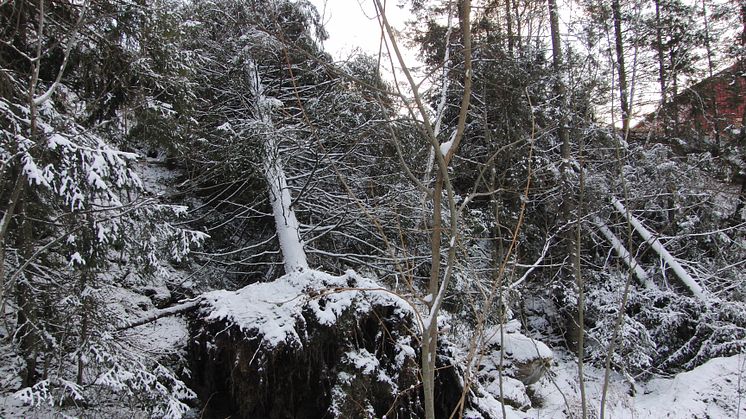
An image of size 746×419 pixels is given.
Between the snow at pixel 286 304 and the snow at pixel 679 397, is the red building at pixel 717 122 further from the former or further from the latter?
the snow at pixel 286 304

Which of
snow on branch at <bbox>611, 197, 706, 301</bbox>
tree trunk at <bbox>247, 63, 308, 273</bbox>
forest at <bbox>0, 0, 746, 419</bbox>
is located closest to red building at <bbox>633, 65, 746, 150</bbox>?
forest at <bbox>0, 0, 746, 419</bbox>

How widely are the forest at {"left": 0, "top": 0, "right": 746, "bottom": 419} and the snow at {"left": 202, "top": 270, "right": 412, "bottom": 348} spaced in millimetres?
30

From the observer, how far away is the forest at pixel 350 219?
2973mm

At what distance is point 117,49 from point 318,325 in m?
3.90

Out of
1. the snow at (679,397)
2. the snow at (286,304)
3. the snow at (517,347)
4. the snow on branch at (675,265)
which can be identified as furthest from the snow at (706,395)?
the snow at (286,304)

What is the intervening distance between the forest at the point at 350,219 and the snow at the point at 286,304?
0.03 meters

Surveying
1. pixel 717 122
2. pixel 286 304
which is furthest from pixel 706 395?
pixel 717 122

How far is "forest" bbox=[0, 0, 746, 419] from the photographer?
2973 millimetres

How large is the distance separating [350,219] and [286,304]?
2.82 m

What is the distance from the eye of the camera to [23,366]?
4.33 metres

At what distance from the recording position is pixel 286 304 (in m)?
4.57

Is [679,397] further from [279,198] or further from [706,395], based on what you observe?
[279,198]

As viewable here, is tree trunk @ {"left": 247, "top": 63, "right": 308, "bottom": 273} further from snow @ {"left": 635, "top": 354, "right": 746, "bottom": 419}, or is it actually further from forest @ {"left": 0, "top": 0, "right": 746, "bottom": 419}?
snow @ {"left": 635, "top": 354, "right": 746, "bottom": 419}

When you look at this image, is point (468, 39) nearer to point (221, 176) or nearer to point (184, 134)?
point (184, 134)
